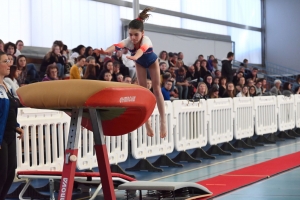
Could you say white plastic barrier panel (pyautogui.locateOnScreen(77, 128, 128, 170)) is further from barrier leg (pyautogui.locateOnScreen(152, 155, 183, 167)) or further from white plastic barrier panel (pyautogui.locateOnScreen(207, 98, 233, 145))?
white plastic barrier panel (pyautogui.locateOnScreen(207, 98, 233, 145))

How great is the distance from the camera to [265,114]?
1242 centimetres

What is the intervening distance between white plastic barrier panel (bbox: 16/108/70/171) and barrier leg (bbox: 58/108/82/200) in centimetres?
216

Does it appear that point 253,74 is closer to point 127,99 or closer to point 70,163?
point 127,99

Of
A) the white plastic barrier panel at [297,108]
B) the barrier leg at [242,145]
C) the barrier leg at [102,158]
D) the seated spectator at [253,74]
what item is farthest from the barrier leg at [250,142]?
the barrier leg at [102,158]

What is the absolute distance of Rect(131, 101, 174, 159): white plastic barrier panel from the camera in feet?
26.7

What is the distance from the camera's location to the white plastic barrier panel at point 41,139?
606cm

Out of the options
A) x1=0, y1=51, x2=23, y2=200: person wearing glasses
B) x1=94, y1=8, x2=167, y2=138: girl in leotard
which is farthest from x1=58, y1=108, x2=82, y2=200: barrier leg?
x1=0, y1=51, x2=23, y2=200: person wearing glasses

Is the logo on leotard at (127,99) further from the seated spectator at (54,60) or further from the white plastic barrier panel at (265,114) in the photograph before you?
the white plastic barrier panel at (265,114)

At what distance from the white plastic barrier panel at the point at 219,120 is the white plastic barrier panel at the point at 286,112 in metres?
2.77

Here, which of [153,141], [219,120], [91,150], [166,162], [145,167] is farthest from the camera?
[219,120]

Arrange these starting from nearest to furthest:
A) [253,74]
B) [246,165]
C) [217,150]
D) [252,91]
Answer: [246,165], [217,150], [252,91], [253,74]

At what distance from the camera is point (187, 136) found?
940cm

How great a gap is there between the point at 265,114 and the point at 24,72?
5703mm

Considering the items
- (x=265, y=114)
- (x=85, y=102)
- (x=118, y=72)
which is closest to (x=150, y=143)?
(x=118, y=72)
